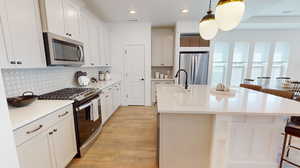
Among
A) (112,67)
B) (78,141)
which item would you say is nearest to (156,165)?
(78,141)

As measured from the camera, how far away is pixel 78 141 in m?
1.90

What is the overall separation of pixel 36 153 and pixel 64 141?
0.38 meters

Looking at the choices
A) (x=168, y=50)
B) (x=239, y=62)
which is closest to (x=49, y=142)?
(x=168, y=50)

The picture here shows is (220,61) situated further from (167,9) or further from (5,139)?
(5,139)

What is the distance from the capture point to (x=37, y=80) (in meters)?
1.99

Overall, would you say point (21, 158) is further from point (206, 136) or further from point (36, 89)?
point (206, 136)

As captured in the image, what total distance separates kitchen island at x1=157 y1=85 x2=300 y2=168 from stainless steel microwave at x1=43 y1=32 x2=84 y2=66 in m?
1.60

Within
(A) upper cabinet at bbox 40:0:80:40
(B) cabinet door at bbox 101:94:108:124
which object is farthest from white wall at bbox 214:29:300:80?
(A) upper cabinet at bbox 40:0:80:40

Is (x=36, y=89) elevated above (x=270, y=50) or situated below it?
below

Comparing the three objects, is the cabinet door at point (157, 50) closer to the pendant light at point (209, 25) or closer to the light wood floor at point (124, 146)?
the light wood floor at point (124, 146)

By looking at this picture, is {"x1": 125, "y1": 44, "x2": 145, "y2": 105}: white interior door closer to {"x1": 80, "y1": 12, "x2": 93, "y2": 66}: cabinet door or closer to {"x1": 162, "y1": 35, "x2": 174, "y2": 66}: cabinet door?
{"x1": 162, "y1": 35, "x2": 174, "y2": 66}: cabinet door

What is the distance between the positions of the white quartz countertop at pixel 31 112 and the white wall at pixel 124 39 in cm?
273

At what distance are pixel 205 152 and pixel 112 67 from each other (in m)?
3.63

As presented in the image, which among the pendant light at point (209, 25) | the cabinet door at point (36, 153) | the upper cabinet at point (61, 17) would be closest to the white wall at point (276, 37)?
the pendant light at point (209, 25)
